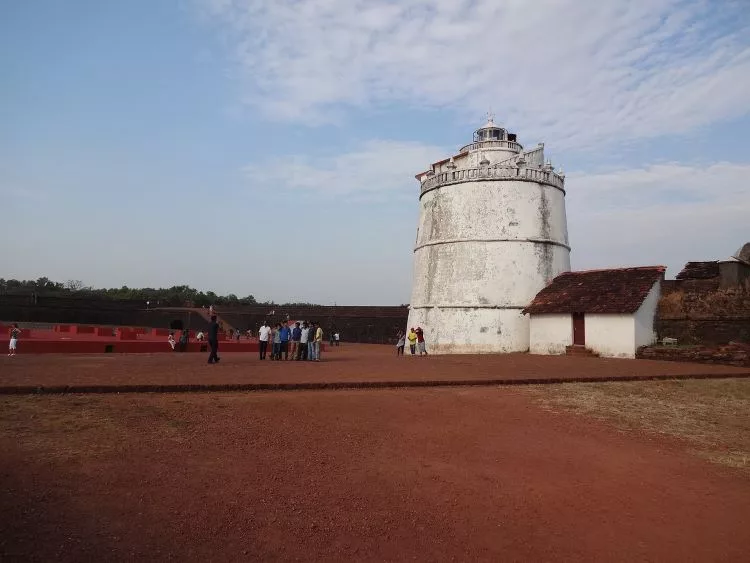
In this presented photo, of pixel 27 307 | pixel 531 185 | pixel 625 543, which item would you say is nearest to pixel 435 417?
pixel 625 543

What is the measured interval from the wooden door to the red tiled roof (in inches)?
13.9

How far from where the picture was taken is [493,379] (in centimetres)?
1072

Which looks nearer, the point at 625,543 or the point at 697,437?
the point at 625,543

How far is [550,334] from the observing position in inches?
724

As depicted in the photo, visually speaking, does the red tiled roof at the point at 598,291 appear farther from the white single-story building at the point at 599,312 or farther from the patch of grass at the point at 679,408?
the patch of grass at the point at 679,408

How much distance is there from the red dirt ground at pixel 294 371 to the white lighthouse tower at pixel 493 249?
15.3 feet

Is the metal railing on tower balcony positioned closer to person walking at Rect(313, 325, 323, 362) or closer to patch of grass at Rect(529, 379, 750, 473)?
person walking at Rect(313, 325, 323, 362)

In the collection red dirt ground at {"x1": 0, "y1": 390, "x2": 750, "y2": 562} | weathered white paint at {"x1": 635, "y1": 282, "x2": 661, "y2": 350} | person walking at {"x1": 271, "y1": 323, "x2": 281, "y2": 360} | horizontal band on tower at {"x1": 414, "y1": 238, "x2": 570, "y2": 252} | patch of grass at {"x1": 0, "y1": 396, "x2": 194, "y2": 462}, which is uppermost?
horizontal band on tower at {"x1": 414, "y1": 238, "x2": 570, "y2": 252}

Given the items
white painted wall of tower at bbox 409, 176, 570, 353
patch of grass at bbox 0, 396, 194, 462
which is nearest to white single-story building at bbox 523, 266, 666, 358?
white painted wall of tower at bbox 409, 176, 570, 353

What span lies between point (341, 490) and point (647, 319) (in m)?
14.7

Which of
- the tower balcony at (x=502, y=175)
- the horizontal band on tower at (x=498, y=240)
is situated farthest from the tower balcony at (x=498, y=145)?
the horizontal band on tower at (x=498, y=240)

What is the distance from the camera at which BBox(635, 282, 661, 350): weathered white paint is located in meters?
16.3

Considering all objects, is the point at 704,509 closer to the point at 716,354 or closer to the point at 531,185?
the point at 716,354

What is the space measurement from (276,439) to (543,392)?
5333 mm
